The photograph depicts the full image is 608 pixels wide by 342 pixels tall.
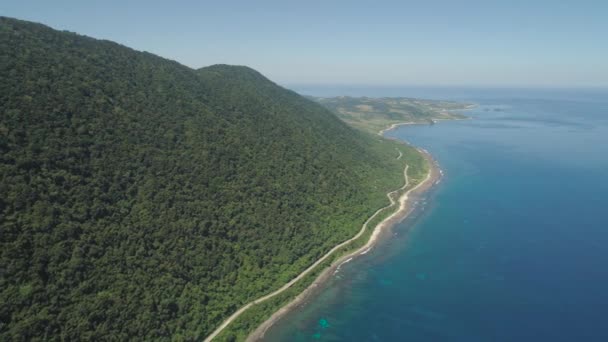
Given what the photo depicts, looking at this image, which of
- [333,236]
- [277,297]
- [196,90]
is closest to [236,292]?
[277,297]

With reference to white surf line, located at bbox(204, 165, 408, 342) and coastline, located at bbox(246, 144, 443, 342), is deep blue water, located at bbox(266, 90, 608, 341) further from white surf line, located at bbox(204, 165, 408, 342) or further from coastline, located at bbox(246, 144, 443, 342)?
white surf line, located at bbox(204, 165, 408, 342)

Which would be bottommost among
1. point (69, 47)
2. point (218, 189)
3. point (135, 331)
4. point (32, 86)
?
point (135, 331)

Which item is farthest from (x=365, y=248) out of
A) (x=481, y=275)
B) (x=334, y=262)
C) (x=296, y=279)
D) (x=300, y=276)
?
(x=481, y=275)

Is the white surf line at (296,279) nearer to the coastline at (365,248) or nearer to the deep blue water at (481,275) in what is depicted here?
the coastline at (365,248)

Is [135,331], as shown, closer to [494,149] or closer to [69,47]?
[69,47]

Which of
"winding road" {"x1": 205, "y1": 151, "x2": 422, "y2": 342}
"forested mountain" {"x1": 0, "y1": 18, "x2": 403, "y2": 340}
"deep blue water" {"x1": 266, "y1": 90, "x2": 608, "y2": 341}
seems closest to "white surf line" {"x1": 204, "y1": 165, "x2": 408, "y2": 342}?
"winding road" {"x1": 205, "y1": 151, "x2": 422, "y2": 342}

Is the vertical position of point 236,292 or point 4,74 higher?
point 4,74
